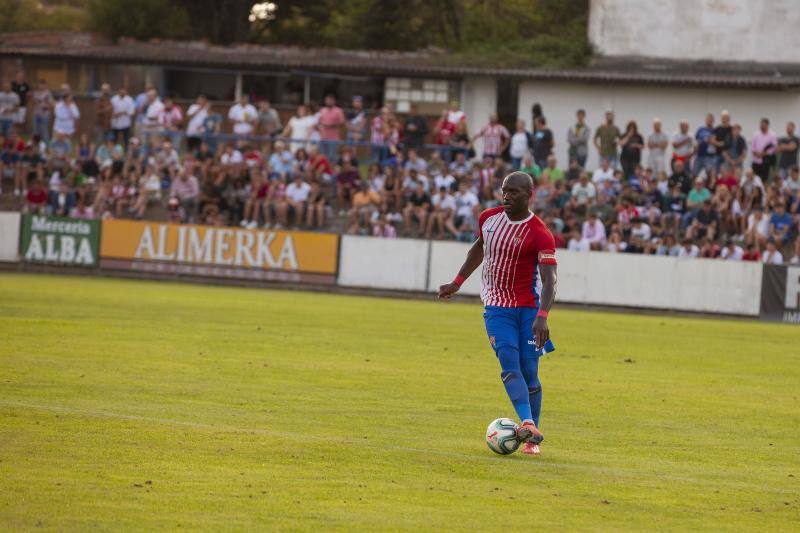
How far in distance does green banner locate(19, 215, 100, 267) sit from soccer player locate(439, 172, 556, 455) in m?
26.3

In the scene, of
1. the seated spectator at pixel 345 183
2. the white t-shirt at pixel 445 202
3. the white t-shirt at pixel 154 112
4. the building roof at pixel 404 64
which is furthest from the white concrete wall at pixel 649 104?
the white t-shirt at pixel 154 112

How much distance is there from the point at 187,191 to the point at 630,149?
1233cm

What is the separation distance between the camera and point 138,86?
157 ft

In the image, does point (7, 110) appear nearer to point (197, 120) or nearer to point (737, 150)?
point (197, 120)

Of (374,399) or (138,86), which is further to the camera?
(138,86)

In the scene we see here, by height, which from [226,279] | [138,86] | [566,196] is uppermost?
[138,86]

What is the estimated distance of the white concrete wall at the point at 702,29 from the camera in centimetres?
4381

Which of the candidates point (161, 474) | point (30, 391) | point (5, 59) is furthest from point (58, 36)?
point (161, 474)

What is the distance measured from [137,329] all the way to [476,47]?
102 feet

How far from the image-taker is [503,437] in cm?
1005

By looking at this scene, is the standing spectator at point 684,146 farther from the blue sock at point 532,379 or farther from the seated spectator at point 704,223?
the blue sock at point 532,379

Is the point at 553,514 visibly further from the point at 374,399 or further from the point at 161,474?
the point at 374,399

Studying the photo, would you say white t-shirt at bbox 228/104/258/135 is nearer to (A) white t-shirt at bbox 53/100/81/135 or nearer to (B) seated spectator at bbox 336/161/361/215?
(B) seated spectator at bbox 336/161/361/215

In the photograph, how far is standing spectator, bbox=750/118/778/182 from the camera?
110 feet
